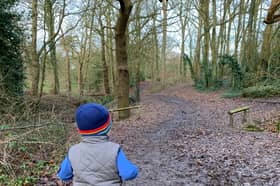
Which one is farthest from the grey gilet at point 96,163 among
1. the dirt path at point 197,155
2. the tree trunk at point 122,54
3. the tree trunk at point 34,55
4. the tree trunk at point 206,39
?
the tree trunk at point 206,39

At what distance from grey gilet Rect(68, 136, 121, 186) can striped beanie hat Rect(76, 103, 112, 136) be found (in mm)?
69

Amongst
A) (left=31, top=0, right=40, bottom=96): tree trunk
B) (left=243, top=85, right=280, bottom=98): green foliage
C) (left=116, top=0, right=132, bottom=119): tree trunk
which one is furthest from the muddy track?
(left=243, top=85, right=280, bottom=98): green foliage

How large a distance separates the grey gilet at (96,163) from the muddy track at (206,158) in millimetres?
1967

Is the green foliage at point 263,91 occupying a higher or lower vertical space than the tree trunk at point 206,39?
lower

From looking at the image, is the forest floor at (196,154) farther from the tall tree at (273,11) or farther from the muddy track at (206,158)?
the tall tree at (273,11)

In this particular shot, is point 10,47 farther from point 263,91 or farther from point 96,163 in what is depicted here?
point 263,91

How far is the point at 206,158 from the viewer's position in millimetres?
4723

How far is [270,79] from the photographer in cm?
1427

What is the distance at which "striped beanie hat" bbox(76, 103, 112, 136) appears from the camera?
1.99 meters

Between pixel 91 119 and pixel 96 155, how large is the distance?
0.32 m

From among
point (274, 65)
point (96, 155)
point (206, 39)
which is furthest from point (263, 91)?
point (96, 155)

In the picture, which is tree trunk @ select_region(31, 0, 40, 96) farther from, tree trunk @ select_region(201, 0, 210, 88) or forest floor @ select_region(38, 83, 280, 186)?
tree trunk @ select_region(201, 0, 210, 88)

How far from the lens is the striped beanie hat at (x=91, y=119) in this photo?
1992 mm

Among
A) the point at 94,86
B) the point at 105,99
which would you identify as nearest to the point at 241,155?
the point at 105,99
